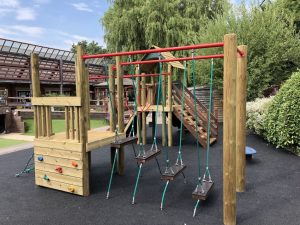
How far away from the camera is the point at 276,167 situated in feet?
17.2

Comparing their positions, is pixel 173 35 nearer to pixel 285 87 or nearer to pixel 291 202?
pixel 285 87

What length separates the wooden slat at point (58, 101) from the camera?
3775 mm

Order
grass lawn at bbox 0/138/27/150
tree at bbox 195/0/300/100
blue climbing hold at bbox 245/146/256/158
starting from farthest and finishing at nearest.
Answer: tree at bbox 195/0/300/100 < grass lawn at bbox 0/138/27/150 < blue climbing hold at bbox 245/146/256/158

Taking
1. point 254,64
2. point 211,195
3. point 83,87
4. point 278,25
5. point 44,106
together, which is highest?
point 278,25

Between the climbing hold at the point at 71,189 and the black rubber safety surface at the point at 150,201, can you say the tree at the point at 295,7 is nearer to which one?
the black rubber safety surface at the point at 150,201

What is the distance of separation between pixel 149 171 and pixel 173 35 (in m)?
11.2

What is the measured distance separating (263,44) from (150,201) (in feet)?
31.4

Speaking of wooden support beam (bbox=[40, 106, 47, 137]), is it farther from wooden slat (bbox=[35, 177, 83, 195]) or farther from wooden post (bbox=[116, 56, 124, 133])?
wooden post (bbox=[116, 56, 124, 133])

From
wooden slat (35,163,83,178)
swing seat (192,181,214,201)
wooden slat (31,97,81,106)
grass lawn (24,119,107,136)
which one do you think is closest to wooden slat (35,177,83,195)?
wooden slat (35,163,83,178)

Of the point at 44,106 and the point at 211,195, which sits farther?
the point at 44,106

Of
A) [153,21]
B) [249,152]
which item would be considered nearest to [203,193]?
[249,152]

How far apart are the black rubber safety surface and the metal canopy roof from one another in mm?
11819

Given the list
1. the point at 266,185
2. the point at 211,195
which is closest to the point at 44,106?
the point at 211,195

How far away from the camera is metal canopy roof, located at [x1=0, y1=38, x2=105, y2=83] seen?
18.1 metres
